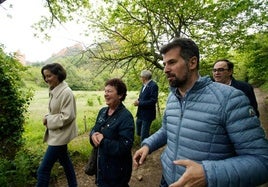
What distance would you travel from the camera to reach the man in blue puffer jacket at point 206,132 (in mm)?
1528

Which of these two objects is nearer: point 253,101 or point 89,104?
point 253,101

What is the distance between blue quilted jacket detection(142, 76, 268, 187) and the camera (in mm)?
1544

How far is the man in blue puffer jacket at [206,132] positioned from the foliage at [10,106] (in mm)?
4597

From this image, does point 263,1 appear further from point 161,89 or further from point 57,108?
point 57,108

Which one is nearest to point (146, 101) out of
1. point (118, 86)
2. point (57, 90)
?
point (57, 90)

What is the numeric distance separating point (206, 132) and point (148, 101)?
4212 millimetres

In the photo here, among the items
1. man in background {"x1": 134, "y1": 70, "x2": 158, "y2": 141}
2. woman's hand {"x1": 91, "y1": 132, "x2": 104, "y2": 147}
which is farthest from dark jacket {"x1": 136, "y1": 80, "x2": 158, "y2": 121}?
woman's hand {"x1": 91, "y1": 132, "x2": 104, "y2": 147}

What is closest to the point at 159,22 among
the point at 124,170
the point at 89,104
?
the point at 124,170

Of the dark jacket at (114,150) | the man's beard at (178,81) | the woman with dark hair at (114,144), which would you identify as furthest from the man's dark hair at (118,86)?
the man's beard at (178,81)

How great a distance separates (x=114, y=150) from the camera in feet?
9.60

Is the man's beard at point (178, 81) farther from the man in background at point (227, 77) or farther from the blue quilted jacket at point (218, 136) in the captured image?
the man in background at point (227, 77)

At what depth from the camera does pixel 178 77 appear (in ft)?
6.66

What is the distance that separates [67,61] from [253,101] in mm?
6217

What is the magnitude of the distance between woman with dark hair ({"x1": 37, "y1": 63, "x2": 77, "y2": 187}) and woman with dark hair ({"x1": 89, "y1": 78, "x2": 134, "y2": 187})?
Result: 967 millimetres
